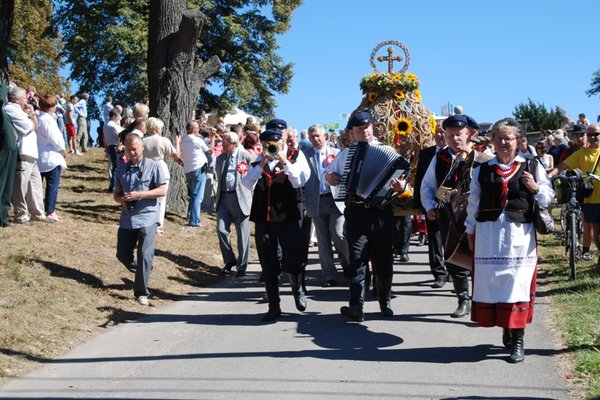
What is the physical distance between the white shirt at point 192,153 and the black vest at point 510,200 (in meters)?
9.26

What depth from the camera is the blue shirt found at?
10.1 m

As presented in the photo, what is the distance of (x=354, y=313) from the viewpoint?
8836 millimetres

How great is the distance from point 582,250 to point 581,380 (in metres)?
6.82

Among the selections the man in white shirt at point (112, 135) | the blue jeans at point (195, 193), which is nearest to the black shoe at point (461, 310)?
the blue jeans at point (195, 193)

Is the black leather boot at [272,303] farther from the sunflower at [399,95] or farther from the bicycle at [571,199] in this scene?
the sunflower at [399,95]

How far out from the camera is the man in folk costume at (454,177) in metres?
8.79

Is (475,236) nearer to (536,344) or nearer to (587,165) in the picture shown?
(536,344)

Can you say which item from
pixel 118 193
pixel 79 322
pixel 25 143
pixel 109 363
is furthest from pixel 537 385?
pixel 25 143

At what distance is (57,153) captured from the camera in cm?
1329

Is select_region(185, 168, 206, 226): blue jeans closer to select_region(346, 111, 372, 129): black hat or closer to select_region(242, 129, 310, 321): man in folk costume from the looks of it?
select_region(242, 129, 310, 321): man in folk costume

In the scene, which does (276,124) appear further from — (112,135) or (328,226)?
(112,135)

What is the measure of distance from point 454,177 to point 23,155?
6425 mm

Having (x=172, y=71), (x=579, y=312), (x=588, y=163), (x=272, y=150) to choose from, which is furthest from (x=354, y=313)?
(x=172, y=71)

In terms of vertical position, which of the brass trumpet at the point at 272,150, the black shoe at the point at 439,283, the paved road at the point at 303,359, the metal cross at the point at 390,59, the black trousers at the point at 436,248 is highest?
the metal cross at the point at 390,59
